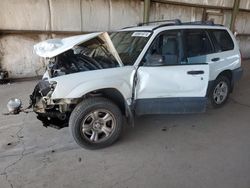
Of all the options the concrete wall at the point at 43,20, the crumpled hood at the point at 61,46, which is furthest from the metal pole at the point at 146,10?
the crumpled hood at the point at 61,46

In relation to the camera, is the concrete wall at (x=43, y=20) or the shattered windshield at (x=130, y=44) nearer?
the shattered windshield at (x=130, y=44)

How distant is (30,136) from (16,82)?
11.1 ft

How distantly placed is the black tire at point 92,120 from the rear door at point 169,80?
17.0 inches

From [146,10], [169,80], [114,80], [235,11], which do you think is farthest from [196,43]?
[235,11]

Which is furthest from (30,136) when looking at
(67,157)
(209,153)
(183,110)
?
(209,153)

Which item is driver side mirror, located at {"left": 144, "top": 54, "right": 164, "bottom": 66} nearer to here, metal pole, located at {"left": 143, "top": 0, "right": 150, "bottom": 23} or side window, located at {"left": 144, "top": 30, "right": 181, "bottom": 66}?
side window, located at {"left": 144, "top": 30, "right": 181, "bottom": 66}

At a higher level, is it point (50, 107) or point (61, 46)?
point (61, 46)

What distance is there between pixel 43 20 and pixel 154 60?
4431mm

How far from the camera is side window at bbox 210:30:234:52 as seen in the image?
4.61m

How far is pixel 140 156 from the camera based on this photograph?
3.13 m

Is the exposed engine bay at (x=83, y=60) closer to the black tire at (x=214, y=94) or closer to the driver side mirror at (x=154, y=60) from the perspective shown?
the driver side mirror at (x=154, y=60)

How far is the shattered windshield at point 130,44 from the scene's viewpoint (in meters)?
3.51

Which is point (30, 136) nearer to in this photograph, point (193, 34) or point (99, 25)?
point (193, 34)

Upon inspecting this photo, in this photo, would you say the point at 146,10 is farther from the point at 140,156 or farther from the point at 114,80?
the point at 140,156
